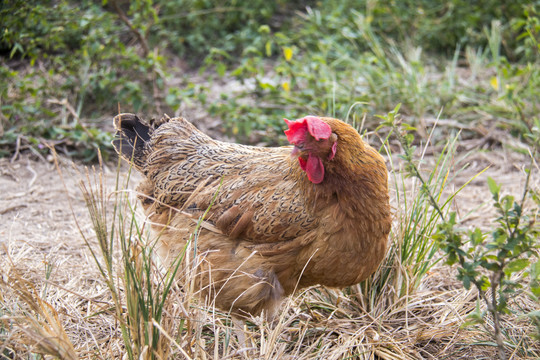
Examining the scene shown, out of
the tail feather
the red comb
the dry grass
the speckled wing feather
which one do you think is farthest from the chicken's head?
the tail feather

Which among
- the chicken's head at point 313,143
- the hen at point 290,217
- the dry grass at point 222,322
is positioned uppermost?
the chicken's head at point 313,143

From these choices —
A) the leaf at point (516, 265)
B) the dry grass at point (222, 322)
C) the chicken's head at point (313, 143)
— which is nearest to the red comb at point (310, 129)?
the chicken's head at point (313, 143)

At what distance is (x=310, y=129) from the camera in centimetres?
231

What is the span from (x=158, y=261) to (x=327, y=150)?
170cm

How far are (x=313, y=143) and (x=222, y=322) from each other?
4.50 ft

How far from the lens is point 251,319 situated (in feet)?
9.05

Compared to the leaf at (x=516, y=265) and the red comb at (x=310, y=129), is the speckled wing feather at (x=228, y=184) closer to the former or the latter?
the red comb at (x=310, y=129)

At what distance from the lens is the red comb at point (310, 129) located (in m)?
2.31

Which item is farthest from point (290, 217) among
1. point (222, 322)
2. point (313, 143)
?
point (222, 322)

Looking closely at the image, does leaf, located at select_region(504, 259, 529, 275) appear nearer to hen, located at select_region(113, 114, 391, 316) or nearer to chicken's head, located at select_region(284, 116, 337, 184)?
hen, located at select_region(113, 114, 391, 316)

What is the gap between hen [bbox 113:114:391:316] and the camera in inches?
96.8

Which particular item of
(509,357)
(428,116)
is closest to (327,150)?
(509,357)

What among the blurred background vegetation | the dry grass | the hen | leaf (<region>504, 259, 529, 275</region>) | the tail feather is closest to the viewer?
leaf (<region>504, 259, 529, 275</region>)

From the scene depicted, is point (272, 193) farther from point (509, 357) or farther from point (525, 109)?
point (525, 109)
